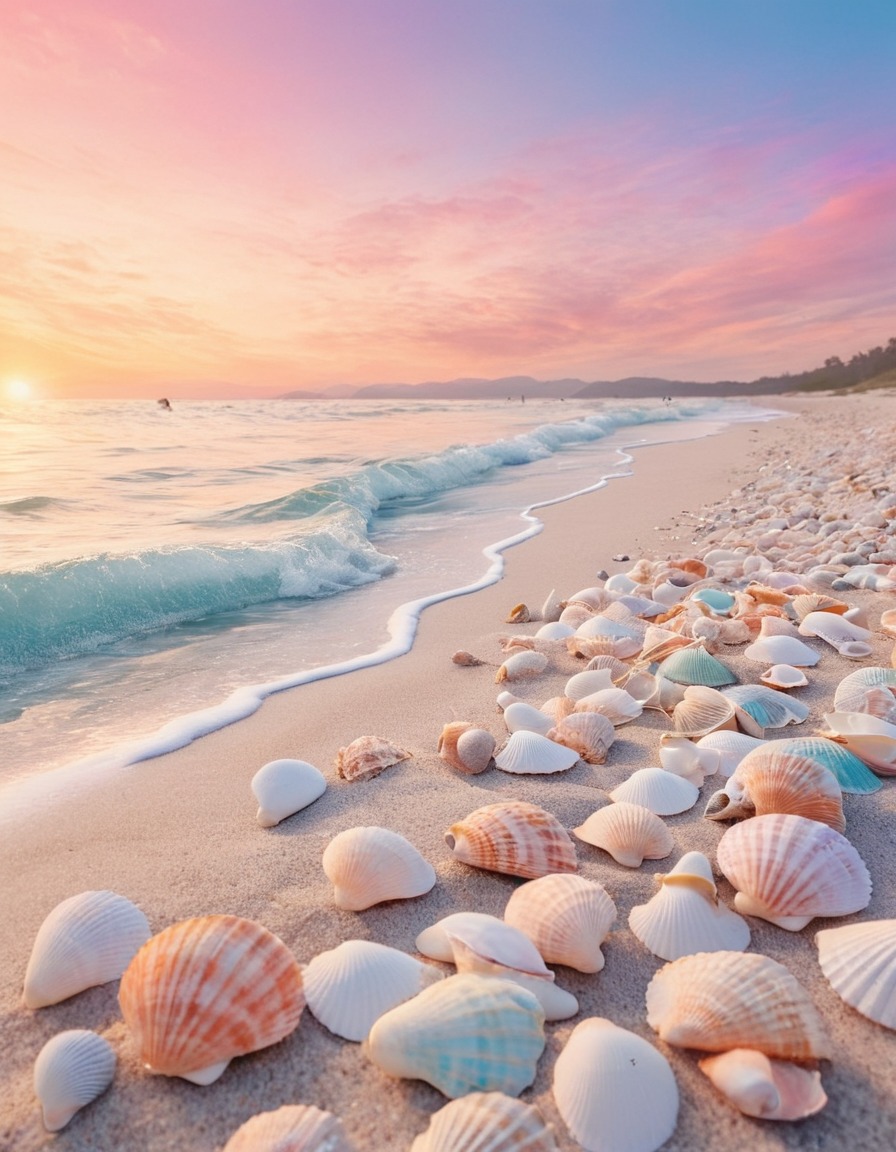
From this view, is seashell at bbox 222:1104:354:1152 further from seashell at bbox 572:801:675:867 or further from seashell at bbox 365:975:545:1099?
seashell at bbox 572:801:675:867

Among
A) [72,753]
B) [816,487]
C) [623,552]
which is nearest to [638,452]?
[816,487]

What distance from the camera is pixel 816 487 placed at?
840 centimetres

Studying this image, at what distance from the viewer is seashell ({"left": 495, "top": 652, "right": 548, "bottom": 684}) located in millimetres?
3295

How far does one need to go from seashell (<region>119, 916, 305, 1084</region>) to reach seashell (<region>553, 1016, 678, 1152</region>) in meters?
0.52

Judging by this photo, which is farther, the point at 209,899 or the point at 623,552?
the point at 623,552

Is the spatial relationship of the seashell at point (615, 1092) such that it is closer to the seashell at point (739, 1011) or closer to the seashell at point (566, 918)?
the seashell at point (739, 1011)

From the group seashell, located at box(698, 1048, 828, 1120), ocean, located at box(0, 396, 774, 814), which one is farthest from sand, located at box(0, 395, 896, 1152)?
ocean, located at box(0, 396, 774, 814)

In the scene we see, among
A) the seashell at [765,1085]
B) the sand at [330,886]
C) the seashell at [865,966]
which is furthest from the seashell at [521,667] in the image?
the seashell at [765,1085]

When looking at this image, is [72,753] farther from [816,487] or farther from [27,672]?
[816,487]

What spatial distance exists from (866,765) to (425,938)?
1.52m

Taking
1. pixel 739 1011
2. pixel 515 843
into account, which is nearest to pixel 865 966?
pixel 739 1011

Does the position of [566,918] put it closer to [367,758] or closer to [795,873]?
[795,873]

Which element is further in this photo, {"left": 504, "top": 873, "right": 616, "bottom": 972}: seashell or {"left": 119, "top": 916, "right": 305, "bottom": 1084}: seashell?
{"left": 504, "top": 873, "right": 616, "bottom": 972}: seashell

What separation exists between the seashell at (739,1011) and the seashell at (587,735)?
3.67ft
